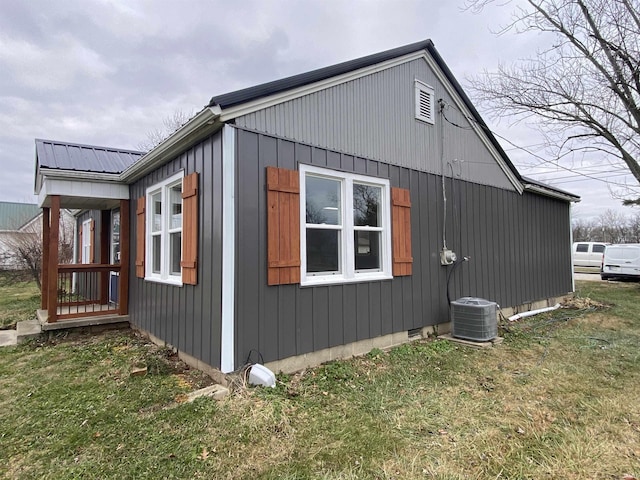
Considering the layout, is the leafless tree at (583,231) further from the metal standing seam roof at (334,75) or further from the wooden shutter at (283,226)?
the wooden shutter at (283,226)

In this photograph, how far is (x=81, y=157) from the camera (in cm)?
656

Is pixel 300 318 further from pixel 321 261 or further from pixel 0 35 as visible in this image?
pixel 0 35

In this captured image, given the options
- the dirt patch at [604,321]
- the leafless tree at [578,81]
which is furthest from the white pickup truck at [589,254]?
the dirt patch at [604,321]

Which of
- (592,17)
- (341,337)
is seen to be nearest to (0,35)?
(341,337)

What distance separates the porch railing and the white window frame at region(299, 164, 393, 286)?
4302 millimetres

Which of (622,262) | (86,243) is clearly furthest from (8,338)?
(622,262)

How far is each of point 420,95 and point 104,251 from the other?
754 centimetres

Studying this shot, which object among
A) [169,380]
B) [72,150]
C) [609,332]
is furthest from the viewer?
[72,150]

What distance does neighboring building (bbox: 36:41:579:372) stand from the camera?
3703 mm

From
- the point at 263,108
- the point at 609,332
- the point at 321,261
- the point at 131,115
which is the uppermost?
the point at 131,115

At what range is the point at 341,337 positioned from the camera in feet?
14.5

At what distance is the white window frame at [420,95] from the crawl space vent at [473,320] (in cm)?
309

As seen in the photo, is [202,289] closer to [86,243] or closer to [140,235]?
[140,235]

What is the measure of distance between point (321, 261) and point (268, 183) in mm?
1222
